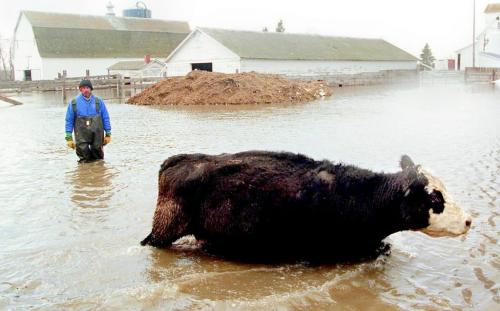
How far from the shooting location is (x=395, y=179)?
516cm

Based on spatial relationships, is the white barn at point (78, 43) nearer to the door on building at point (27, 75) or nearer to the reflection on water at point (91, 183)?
the door on building at point (27, 75)

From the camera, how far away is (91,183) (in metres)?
9.34

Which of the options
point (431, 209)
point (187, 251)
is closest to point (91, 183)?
point (187, 251)

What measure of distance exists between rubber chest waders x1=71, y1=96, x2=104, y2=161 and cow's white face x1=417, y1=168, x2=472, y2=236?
7.88m

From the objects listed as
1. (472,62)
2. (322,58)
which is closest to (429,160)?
(322,58)

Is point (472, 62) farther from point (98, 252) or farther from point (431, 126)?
point (98, 252)

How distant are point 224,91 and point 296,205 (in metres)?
24.4

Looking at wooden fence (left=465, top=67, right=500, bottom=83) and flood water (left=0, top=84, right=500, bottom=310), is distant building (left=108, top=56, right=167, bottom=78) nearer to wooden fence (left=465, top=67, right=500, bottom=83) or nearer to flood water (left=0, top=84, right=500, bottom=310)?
wooden fence (left=465, top=67, right=500, bottom=83)

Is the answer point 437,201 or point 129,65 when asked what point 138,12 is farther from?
point 437,201

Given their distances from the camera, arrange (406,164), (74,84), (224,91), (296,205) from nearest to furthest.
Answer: (296,205) → (406,164) → (224,91) → (74,84)

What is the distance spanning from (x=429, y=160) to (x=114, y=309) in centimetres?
790

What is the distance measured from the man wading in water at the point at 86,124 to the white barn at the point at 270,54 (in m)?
34.2

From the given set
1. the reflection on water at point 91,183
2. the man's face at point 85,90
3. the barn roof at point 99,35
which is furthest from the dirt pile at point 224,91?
the barn roof at point 99,35

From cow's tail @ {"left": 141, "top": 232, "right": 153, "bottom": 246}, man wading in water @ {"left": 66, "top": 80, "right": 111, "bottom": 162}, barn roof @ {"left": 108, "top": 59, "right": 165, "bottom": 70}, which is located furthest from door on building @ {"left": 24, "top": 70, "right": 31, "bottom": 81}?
cow's tail @ {"left": 141, "top": 232, "right": 153, "bottom": 246}
